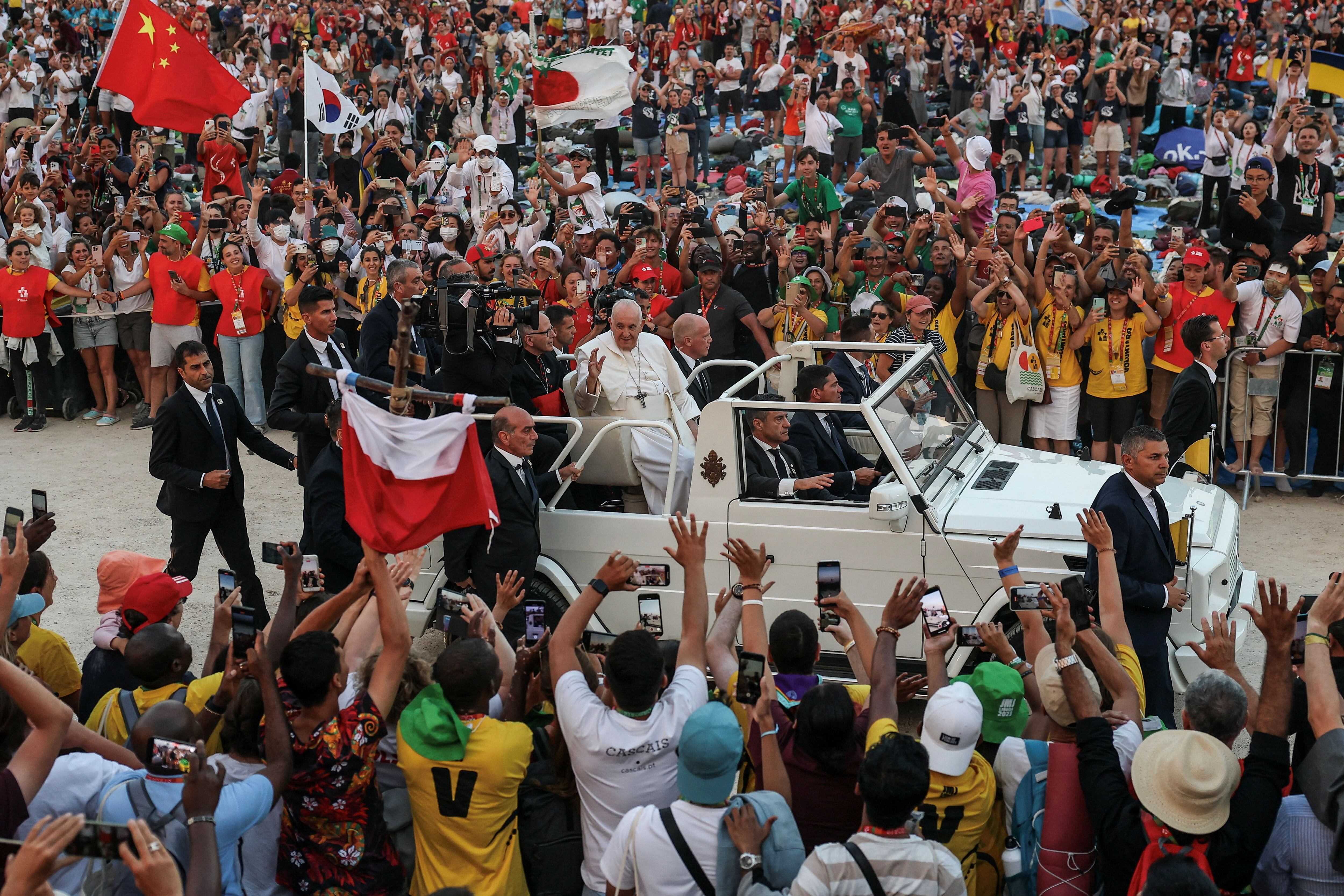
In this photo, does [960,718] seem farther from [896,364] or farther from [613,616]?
[896,364]

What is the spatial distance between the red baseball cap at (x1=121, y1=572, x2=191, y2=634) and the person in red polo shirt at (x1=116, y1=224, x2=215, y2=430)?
25.1 ft

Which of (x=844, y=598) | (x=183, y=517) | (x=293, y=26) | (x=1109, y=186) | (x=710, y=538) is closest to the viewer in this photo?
(x=844, y=598)

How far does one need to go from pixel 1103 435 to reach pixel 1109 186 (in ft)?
30.9

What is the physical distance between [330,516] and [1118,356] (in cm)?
618

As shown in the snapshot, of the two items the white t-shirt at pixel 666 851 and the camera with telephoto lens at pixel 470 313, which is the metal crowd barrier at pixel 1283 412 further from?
the white t-shirt at pixel 666 851

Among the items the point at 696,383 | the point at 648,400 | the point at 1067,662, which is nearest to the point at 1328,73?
the point at 696,383

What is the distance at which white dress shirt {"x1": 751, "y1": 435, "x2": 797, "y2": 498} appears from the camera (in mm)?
7363

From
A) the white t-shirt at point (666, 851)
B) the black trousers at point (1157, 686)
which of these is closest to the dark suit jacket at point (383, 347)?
the black trousers at point (1157, 686)

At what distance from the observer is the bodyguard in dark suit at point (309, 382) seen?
A: 8555 mm

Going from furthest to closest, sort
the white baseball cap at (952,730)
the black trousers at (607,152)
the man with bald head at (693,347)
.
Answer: the black trousers at (607,152), the man with bald head at (693,347), the white baseball cap at (952,730)

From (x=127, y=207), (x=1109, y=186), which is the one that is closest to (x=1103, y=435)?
(x=1109, y=186)

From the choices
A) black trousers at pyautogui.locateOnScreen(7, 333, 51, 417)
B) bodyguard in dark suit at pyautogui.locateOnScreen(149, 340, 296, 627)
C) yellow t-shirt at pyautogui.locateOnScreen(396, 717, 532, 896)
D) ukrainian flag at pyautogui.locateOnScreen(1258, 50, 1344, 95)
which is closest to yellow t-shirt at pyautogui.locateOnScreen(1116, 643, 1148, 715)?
yellow t-shirt at pyautogui.locateOnScreen(396, 717, 532, 896)

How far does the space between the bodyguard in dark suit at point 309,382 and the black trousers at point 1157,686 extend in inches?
193

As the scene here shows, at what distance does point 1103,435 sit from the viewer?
10.8 meters
